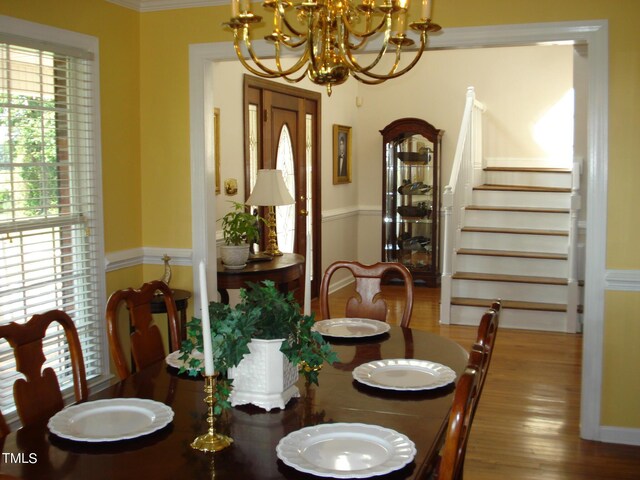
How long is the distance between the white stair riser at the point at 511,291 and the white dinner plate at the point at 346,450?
201 inches

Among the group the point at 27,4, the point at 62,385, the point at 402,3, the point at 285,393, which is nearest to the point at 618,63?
the point at 402,3

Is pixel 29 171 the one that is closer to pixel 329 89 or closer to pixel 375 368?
pixel 329 89

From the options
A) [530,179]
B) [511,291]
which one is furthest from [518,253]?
[530,179]

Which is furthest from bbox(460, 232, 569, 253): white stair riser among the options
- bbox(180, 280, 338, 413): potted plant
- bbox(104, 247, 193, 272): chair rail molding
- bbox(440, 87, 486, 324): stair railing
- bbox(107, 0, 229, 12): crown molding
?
bbox(180, 280, 338, 413): potted plant

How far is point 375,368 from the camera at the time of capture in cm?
260

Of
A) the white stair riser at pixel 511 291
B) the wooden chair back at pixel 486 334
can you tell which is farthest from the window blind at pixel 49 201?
the white stair riser at pixel 511 291

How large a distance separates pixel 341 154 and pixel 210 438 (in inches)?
265

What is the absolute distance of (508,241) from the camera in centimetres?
737

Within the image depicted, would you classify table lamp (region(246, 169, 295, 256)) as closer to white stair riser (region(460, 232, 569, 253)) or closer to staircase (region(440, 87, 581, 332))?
staircase (region(440, 87, 581, 332))

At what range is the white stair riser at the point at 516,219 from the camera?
Answer: 7.47 m

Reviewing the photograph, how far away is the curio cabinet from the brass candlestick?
6.67m

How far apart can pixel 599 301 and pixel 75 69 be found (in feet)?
9.84

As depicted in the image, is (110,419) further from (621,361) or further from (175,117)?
(621,361)

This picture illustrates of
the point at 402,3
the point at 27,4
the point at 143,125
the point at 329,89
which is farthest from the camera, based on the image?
the point at 143,125
